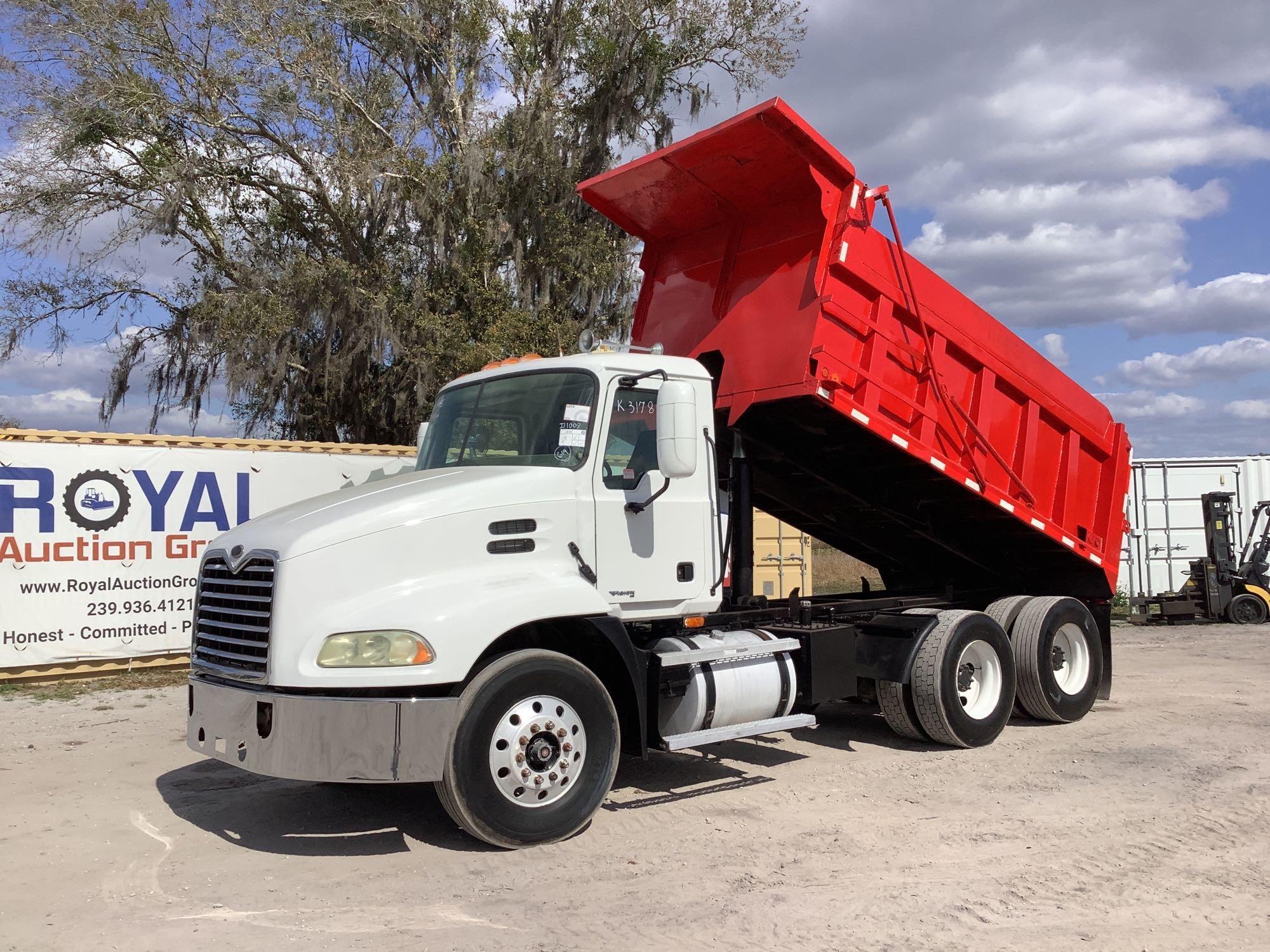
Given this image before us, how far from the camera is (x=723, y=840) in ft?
19.1

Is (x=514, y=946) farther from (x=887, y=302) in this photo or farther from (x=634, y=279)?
(x=634, y=279)

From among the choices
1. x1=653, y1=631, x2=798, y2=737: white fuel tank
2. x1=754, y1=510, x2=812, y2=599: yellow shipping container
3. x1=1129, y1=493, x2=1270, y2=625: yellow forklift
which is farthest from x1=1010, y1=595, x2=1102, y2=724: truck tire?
x1=1129, y1=493, x2=1270, y2=625: yellow forklift

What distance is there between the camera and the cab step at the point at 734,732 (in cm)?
636

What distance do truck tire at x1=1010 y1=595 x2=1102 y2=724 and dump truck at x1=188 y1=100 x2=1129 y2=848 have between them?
2 centimetres

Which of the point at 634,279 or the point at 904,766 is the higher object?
the point at 634,279

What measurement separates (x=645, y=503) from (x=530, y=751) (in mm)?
1582

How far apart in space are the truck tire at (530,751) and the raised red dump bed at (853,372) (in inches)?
104

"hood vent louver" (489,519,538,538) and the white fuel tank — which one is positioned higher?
"hood vent louver" (489,519,538,538)

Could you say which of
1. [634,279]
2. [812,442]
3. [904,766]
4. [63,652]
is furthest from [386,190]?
[904,766]

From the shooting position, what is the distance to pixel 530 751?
5.64 meters

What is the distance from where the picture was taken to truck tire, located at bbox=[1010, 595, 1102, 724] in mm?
8875

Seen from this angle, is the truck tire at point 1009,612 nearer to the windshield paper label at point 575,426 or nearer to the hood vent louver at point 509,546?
the windshield paper label at point 575,426

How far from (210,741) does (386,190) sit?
58.4ft

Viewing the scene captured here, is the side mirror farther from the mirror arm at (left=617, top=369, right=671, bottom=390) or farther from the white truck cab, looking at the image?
the mirror arm at (left=617, top=369, right=671, bottom=390)
